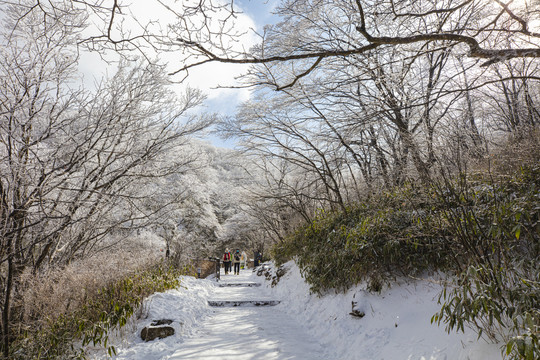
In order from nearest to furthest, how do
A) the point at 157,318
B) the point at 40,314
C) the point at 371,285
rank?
the point at 40,314, the point at 371,285, the point at 157,318

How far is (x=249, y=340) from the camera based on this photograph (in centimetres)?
442

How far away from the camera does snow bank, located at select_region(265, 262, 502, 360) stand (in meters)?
2.69

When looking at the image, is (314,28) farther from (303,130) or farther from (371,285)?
(371,285)

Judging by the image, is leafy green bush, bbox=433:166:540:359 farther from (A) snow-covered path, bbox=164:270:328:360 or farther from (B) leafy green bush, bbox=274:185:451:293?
(A) snow-covered path, bbox=164:270:328:360

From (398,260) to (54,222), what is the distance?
231 inches

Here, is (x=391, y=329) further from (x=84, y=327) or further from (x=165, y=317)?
(x=84, y=327)

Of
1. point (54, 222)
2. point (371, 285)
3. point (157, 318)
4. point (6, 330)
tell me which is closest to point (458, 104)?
point (371, 285)

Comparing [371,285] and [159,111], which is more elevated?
[159,111]

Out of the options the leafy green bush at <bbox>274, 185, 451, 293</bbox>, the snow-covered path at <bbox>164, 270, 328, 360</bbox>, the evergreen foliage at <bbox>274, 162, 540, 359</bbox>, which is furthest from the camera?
the leafy green bush at <bbox>274, 185, 451, 293</bbox>

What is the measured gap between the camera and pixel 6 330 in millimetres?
3686

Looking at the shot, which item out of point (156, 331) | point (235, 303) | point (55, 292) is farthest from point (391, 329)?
point (55, 292)

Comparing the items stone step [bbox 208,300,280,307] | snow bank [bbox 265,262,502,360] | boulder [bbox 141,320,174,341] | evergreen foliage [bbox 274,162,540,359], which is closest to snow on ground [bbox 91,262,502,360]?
snow bank [bbox 265,262,502,360]

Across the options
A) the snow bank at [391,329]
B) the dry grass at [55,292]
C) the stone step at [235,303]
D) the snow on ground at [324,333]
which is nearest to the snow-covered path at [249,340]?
the snow on ground at [324,333]

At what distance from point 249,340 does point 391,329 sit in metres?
2.21
